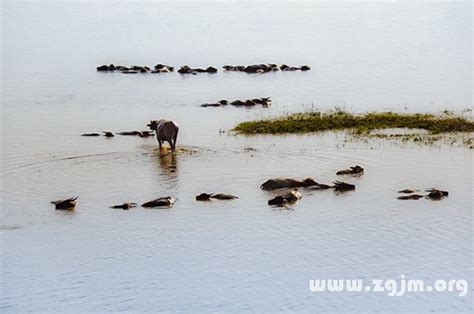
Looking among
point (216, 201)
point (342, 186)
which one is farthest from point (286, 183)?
point (216, 201)

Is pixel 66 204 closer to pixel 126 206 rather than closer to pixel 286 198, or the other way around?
pixel 126 206

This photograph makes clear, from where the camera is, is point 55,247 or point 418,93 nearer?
point 55,247

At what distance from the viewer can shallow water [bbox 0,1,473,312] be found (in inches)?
961

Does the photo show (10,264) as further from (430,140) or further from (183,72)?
(183,72)

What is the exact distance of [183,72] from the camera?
60.0 m

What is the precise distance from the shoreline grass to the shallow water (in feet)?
4.09

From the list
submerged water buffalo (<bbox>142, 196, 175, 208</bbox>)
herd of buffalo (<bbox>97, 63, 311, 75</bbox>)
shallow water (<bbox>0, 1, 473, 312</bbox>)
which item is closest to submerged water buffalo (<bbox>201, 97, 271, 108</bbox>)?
shallow water (<bbox>0, 1, 473, 312</bbox>)

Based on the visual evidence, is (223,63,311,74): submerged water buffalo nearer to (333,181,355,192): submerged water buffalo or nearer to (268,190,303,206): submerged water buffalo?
(333,181,355,192): submerged water buffalo

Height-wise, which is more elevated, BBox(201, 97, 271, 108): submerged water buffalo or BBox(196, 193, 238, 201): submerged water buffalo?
BBox(201, 97, 271, 108): submerged water buffalo

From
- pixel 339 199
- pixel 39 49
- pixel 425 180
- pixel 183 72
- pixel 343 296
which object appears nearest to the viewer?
pixel 343 296

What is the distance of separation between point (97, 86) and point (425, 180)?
26445 millimetres

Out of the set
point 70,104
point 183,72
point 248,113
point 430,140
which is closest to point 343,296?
point 430,140

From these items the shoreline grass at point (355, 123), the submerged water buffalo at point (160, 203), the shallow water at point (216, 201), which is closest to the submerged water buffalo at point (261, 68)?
the shallow water at point (216, 201)

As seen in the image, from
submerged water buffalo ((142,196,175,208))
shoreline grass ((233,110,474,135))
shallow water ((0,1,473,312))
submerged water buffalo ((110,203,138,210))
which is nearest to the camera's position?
shallow water ((0,1,473,312))
